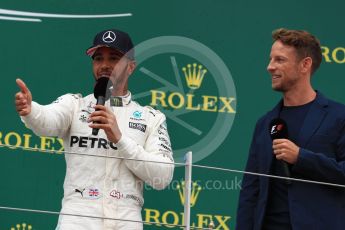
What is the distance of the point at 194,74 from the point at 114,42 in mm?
842

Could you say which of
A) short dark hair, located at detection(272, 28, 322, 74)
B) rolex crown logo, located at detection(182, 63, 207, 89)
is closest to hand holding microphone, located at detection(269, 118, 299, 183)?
short dark hair, located at detection(272, 28, 322, 74)

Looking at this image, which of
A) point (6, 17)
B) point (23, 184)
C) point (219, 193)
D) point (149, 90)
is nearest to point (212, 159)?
point (219, 193)

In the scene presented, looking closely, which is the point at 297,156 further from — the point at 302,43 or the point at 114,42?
the point at 114,42

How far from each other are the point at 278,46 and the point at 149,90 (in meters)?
0.98

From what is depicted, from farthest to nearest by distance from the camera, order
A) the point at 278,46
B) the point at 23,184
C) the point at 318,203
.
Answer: the point at 23,184 → the point at 278,46 → the point at 318,203

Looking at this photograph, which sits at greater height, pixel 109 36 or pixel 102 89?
pixel 109 36

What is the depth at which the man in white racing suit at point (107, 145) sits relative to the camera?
3.22m

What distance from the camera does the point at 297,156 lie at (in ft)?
10.0

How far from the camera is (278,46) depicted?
11.0 feet

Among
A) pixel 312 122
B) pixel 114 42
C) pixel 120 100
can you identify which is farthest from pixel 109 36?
pixel 312 122

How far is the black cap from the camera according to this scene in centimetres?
346

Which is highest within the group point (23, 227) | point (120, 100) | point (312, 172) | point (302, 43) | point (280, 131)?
point (302, 43)

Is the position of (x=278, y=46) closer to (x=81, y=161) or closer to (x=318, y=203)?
(x=318, y=203)

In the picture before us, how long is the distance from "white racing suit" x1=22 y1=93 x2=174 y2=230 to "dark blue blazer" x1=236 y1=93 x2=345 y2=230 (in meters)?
0.30
